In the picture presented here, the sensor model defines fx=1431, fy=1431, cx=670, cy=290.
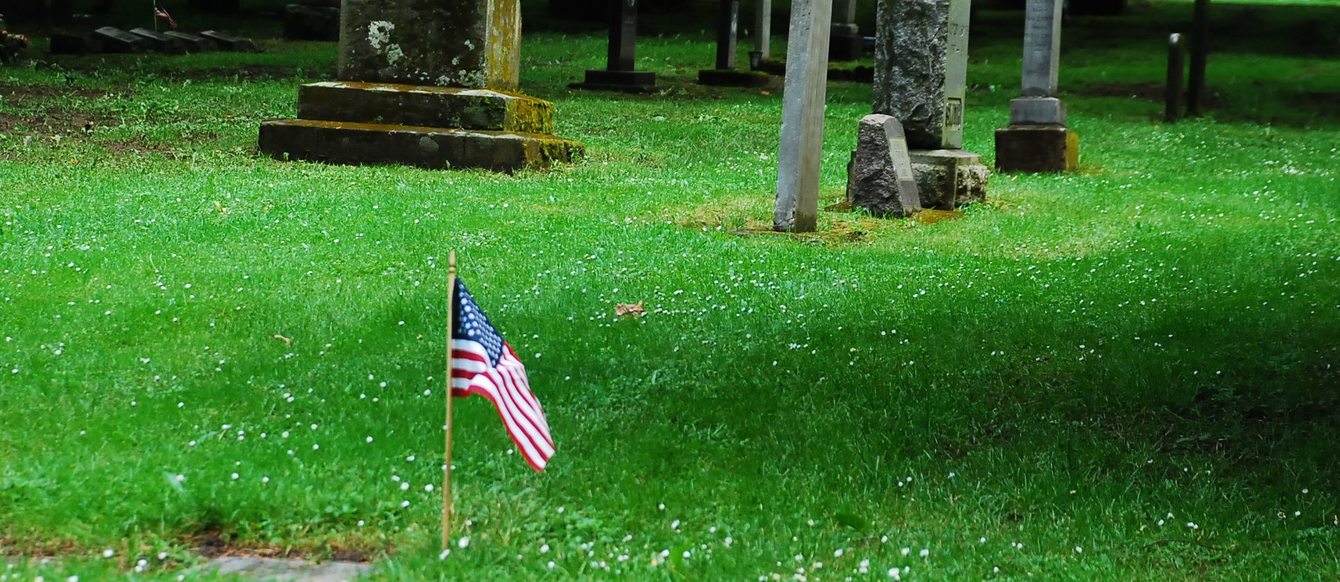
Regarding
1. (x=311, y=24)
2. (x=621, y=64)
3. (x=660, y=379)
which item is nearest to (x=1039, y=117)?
(x=621, y=64)

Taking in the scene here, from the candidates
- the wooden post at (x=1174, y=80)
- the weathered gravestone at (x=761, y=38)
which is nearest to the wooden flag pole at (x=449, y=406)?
the wooden post at (x=1174, y=80)

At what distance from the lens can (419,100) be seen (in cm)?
1452

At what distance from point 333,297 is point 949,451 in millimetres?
3725

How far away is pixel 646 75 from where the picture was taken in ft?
85.8

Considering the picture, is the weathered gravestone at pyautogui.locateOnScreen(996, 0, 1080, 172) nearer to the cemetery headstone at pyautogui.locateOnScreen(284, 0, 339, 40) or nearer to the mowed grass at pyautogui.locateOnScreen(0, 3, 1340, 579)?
the mowed grass at pyautogui.locateOnScreen(0, 3, 1340, 579)

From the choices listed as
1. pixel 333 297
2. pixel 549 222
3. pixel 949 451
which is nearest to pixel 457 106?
pixel 549 222

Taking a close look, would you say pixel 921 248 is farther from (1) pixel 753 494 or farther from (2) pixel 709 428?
(1) pixel 753 494

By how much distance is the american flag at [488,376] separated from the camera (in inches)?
174

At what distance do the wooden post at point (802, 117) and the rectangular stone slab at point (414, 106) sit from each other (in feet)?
13.2

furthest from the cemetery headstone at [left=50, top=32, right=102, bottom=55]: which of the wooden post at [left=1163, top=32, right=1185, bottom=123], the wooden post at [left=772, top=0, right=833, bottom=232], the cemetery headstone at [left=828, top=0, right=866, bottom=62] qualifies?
the wooden post at [left=1163, top=32, right=1185, bottom=123]

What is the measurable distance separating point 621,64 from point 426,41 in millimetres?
11564

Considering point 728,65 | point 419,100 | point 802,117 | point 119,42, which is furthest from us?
point 728,65

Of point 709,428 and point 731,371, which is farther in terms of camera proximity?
point 731,371

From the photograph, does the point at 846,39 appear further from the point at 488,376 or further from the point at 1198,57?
the point at 488,376
